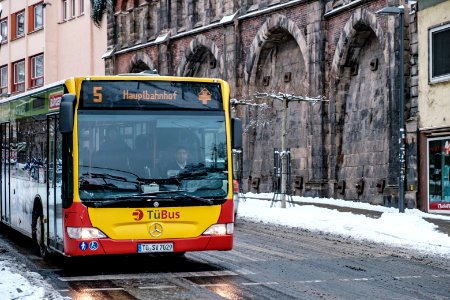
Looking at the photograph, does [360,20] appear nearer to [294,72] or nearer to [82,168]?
[294,72]

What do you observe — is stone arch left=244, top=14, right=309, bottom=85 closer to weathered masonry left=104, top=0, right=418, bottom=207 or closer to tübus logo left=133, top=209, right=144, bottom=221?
weathered masonry left=104, top=0, right=418, bottom=207

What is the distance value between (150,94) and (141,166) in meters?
1.05

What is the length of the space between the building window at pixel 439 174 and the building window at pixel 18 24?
4470 centimetres

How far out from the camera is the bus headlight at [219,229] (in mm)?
12406

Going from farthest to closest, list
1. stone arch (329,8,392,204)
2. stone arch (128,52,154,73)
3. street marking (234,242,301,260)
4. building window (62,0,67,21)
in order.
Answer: building window (62,0,67,21) → stone arch (128,52,154,73) → stone arch (329,8,392,204) → street marking (234,242,301,260)

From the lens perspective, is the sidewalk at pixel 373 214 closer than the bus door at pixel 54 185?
No

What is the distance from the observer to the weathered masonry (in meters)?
27.4

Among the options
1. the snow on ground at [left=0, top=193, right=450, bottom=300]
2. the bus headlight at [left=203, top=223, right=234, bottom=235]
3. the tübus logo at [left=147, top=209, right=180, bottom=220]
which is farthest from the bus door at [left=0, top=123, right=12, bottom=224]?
the bus headlight at [left=203, top=223, right=234, bottom=235]

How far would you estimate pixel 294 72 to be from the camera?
114 feet

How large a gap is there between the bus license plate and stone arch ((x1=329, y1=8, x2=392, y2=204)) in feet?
53.1

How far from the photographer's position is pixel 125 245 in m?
12.0

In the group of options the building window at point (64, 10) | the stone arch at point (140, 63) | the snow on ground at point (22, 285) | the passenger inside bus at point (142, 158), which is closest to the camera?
the snow on ground at point (22, 285)

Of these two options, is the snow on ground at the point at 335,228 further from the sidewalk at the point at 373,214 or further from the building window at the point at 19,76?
the building window at the point at 19,76

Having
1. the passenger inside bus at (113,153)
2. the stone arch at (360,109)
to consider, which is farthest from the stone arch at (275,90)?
the passenger inside bus at (113,153)
